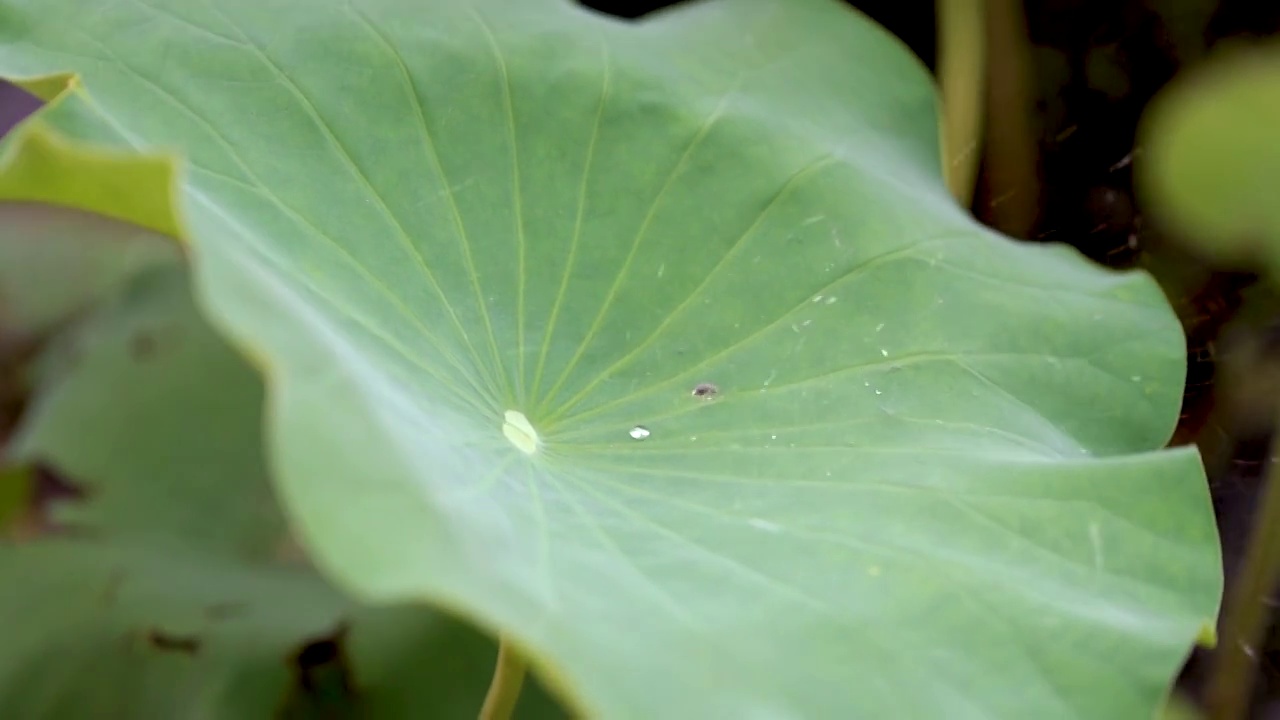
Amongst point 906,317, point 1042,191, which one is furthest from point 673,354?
point 1042,191

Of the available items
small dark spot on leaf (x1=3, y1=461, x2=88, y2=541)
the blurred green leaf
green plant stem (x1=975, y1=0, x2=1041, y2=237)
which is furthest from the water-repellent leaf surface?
the blurred green leaf

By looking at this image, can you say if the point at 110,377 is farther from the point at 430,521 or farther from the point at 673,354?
the point at 430,521

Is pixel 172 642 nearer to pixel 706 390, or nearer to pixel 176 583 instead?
pixel 176 583

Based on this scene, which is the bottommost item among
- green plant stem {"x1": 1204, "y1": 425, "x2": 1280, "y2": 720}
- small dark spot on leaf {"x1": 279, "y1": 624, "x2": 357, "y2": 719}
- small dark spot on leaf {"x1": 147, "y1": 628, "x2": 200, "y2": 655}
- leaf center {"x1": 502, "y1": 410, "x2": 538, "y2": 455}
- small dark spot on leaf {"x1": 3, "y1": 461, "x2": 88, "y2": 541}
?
green plant stem {"x1": 1204, "y1": 425, "x2": 1280, "y2": 720}

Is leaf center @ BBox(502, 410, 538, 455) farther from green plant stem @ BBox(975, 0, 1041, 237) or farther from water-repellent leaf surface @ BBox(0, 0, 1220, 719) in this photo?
green plant stem @ BBox(975, 0, 1041, 237)

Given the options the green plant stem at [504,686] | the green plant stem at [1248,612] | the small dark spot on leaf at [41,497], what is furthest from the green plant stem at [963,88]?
the small dark spot on leaf at [41,497]

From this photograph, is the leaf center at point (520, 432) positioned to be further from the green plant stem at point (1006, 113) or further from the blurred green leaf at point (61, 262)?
the blurred green leaf at point (61, 262)

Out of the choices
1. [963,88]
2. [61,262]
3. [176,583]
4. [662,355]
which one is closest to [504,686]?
[662,355]
